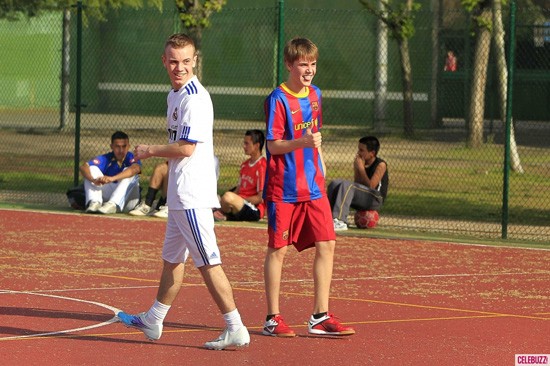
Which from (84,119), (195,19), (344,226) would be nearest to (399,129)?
(195,19)

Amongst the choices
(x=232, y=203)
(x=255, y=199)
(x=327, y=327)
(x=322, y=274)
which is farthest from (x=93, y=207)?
(x=327, y=327)

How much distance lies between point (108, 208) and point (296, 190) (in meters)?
7.51

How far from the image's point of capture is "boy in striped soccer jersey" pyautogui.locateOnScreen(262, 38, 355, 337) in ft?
28.6

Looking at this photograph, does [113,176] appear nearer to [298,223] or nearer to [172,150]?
[298,223]

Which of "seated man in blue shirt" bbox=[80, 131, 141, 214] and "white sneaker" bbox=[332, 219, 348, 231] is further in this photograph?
"seated man in blue shirt" bbox=[80, 131, 141, 214]

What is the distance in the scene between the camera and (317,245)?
350 inches

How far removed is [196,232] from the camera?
8.12 meters

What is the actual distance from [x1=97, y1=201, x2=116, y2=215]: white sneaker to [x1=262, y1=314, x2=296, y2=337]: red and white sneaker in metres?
7.55

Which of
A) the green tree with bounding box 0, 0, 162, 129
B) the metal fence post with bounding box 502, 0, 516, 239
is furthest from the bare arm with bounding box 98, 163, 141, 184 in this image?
the green tree with bounding box 0, 0, 162, 129

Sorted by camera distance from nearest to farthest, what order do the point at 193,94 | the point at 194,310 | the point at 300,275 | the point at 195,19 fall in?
the point at 193,94 → the point at 194,310 → the point at 300,275 → the point at 195,19

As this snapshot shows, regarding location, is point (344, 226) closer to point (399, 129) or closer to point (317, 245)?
point (317, 245)

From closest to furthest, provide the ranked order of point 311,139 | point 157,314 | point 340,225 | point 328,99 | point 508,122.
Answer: point 157,314, point 311,139, point 340,225, point 508,122, point 328,99

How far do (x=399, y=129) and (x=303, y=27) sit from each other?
33.4ft

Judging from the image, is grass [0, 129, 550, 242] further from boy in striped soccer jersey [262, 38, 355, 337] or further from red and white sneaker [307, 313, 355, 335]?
red and white sneaker [307, 313, 355, 335]
